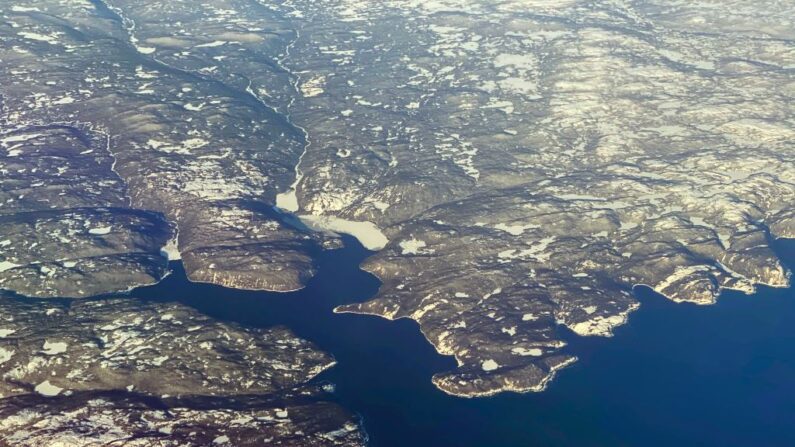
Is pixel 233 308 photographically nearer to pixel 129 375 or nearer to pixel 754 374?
pixel 129 375

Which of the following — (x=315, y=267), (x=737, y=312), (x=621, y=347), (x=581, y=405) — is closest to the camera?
(x=581, y=405)

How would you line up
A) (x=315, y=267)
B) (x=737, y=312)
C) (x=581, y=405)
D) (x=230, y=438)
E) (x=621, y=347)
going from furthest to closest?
(x=315, y=267), (x=737, y=312), (x=621, y=347), (x=581, y=405), (x=230, y=438)

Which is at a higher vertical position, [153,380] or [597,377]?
[597,377]

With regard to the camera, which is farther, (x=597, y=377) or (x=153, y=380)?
(x=597, y=377)

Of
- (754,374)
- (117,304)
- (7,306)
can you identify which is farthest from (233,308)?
(754,374)

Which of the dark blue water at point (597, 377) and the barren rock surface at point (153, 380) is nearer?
the barren rock surface at point (153, 380)

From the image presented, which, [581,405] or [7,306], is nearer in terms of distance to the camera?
[581,405]

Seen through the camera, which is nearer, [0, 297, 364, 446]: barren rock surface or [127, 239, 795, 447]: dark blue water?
[0, 297, 364, 446]: barren rock surface
